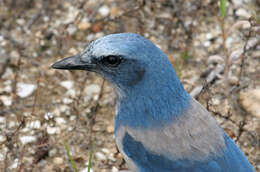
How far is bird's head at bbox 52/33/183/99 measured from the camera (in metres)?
2.86

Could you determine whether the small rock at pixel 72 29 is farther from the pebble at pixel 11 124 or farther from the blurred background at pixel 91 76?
the pebble at pixel 11 124

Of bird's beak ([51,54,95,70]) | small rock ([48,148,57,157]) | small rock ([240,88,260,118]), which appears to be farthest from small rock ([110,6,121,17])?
bird's beak ([51,54,95,70])

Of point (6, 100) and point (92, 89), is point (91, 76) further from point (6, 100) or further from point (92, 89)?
point (6, 100)

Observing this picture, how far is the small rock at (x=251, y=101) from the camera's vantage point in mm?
4320

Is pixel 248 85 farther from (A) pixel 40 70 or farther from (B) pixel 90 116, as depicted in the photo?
(A) pixel 40 70

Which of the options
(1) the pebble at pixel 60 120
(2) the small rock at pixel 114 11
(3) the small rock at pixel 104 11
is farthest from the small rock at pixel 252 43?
(1) the pebble at pixel 60 120

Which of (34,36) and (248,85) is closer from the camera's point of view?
(248,85)

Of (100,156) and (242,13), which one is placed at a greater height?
(242,13)

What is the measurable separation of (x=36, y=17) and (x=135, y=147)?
271 cm

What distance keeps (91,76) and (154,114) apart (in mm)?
1824

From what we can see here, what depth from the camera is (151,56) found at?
2.90 meters

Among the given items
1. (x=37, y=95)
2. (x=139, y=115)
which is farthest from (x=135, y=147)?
(x=37, y=95)

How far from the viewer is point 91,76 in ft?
15.5

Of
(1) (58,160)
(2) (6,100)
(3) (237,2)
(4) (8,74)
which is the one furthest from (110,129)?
(3) (237,2)
